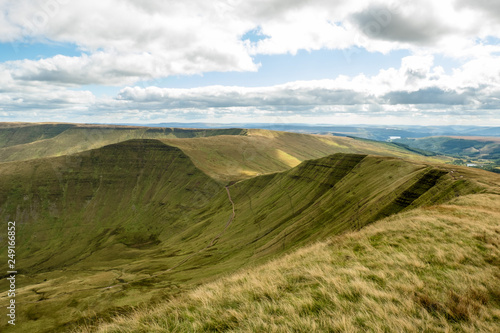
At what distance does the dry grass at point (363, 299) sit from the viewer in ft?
27.2

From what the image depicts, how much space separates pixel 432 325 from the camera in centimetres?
796

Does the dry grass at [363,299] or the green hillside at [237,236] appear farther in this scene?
the green hillside at [237,236]

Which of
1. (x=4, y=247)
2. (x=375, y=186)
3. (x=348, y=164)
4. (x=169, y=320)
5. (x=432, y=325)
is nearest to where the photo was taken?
(x=432, y=325)

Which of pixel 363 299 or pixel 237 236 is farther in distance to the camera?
pixel 237 236

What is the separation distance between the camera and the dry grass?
27.2ft

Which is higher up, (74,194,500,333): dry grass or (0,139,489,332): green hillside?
(74,194,500,333): dry grass

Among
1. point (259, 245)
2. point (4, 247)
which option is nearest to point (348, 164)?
point (259, 245)

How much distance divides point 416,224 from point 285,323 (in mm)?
19476

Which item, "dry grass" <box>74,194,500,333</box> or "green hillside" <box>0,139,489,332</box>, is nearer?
"dry grass" <box>74,194,500,333</box>

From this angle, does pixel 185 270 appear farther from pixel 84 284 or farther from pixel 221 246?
pixel 84 284

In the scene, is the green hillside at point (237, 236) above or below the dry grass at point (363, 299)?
below

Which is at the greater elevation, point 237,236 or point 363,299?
point 363,299

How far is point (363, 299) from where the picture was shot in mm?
9672

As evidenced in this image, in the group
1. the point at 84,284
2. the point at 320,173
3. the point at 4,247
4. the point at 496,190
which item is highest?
the point at 496,190
